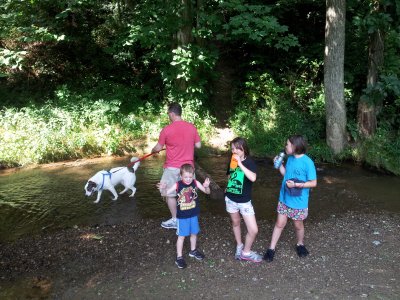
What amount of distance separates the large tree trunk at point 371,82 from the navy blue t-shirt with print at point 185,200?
7378 millimetres

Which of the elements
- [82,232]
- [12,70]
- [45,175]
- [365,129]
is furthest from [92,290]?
[12,70]

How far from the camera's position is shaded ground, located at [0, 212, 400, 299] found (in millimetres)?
4527

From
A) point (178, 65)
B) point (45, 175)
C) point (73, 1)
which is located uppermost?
point (73, 1)

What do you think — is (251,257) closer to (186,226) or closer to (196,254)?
(196,254)

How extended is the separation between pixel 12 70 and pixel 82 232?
38.8 feet

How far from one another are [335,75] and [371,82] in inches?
43.7

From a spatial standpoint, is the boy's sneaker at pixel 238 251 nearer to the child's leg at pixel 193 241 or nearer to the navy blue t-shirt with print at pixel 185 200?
the child's leg at pixel 193 241

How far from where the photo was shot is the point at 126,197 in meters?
8.01

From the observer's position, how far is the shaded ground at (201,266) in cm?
453

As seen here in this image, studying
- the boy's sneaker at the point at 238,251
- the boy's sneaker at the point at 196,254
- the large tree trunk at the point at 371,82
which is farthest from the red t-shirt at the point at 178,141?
the large tree trunk at the point at 371,82

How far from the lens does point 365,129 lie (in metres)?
10.5

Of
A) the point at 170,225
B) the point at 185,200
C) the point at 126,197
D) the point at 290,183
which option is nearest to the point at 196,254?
the point at 185,200

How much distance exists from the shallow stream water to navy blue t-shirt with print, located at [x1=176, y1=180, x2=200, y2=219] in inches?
85.4

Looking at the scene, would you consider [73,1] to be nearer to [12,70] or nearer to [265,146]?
[12,70]
